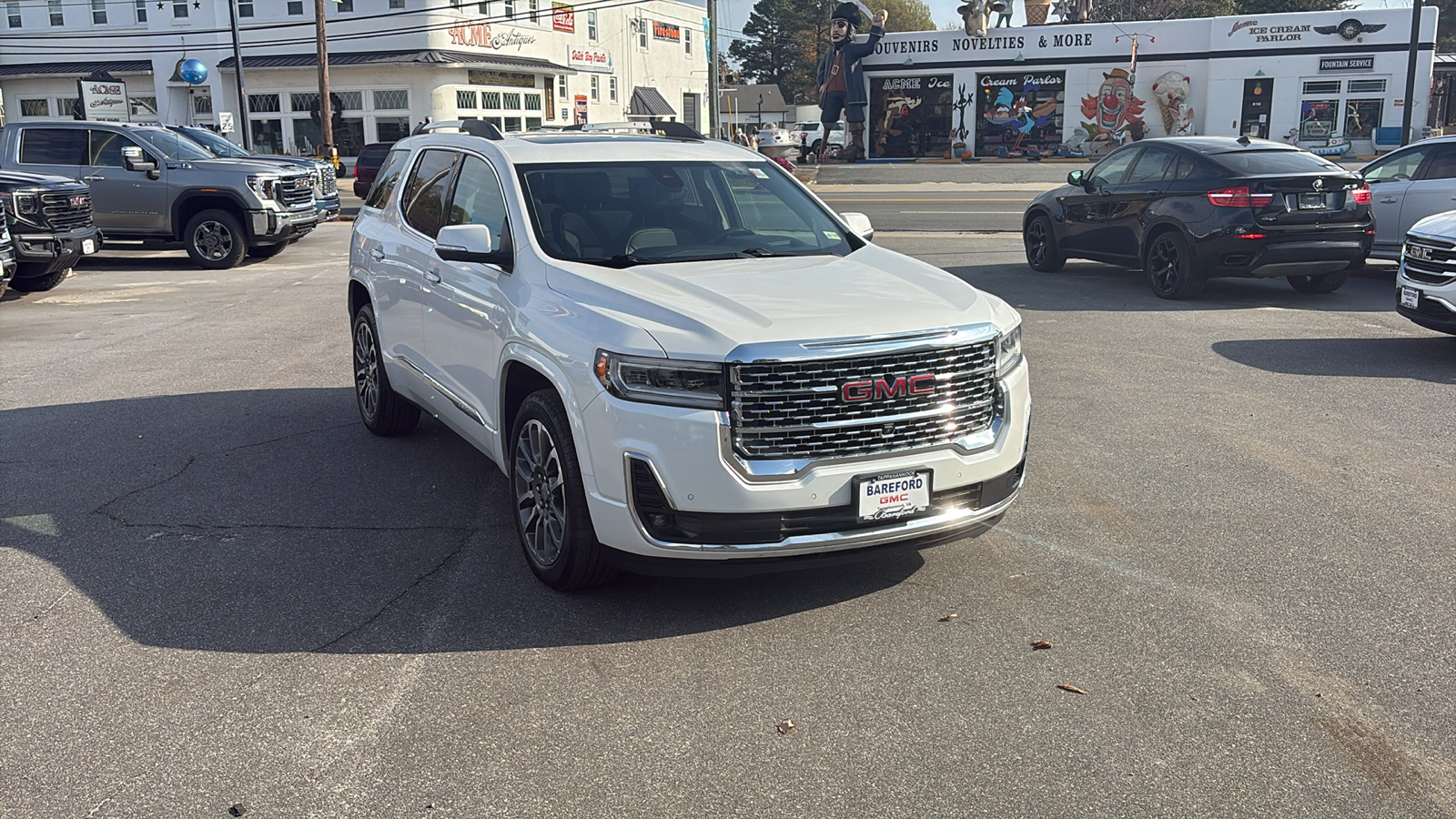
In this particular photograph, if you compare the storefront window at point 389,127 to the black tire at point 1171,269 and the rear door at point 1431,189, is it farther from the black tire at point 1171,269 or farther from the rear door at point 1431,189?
the rear door at point 1431,189

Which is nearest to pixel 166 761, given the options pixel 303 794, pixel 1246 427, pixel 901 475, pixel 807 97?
pixel 303 794

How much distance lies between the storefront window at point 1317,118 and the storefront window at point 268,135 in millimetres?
39303

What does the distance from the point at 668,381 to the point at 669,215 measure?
1.66 m

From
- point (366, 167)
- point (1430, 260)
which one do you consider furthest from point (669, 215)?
point (366, 167)

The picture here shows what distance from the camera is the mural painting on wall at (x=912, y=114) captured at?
51.5 metres

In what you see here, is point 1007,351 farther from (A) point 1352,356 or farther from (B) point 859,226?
(A) point 1352,356

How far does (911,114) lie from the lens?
171 feet

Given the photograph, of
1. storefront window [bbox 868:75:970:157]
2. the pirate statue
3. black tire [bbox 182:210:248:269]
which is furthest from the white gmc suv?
storefront window [bbox 868:75:970:157]

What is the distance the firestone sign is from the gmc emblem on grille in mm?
36798

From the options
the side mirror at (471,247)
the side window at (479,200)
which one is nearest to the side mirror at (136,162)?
the side window at (479,200)

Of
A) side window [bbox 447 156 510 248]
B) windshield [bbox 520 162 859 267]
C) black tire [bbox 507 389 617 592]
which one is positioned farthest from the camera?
side window [bbox 447 156 510 248]

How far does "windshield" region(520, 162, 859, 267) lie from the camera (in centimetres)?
562

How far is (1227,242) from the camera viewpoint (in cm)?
1234

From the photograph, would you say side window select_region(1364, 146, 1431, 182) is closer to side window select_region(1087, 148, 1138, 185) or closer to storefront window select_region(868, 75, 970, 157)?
side window select_region(1087, 148, 1138, 185)
